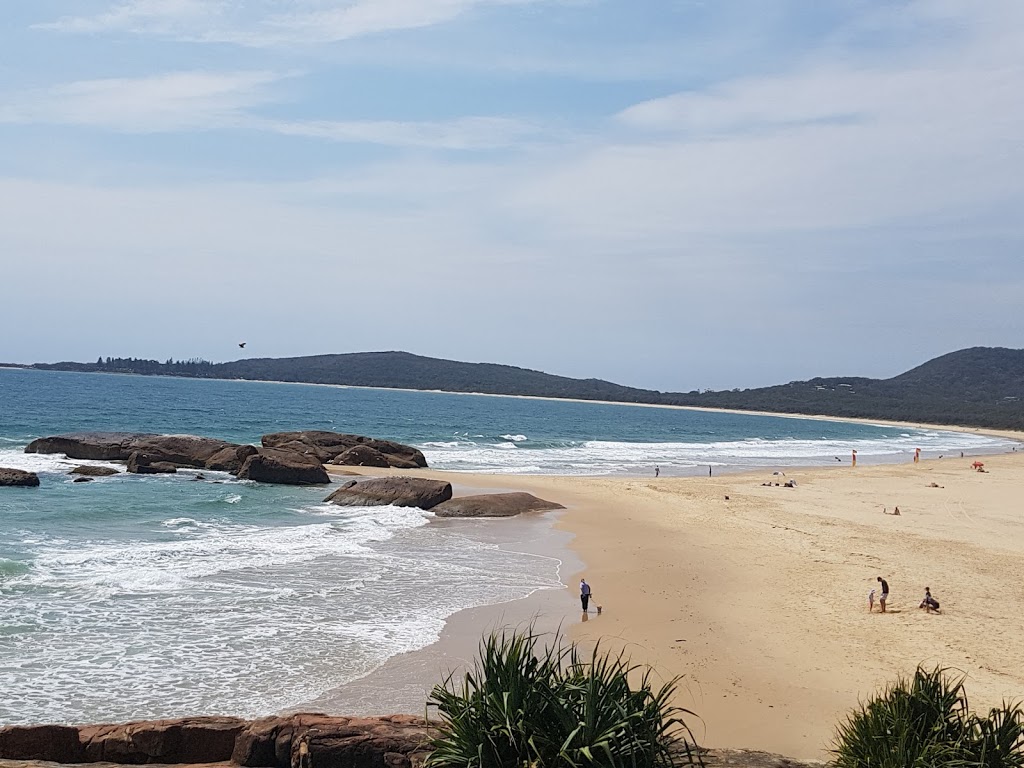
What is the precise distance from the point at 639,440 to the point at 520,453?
23.4 meters

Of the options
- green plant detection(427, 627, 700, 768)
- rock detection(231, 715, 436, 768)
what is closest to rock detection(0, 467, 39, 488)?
rock detection(231, 715, 436, 768)

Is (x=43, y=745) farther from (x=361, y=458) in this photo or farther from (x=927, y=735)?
(x=361, y=458)

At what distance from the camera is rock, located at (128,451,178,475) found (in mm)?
36438

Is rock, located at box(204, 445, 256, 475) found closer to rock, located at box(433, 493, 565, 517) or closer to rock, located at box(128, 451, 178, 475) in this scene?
rock, located at box(128, 451, 178, 475)

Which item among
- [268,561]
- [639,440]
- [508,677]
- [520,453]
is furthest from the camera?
[639,440]

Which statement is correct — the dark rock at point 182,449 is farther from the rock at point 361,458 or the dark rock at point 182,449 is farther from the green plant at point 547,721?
the green plant at point 547,721

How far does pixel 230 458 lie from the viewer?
128ft

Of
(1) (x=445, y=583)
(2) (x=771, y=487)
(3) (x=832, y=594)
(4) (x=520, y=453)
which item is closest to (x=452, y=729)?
(1) (x=445, y=583)

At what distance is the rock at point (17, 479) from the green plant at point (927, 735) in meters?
30.2

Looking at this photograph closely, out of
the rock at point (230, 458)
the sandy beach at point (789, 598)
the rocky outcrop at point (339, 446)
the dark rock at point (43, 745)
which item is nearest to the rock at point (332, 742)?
the dark rock at point (43, 745)

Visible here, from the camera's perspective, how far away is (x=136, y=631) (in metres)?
14.0

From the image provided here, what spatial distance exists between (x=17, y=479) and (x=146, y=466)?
6819 mm

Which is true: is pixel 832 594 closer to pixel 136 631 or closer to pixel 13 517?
pixel 136 631

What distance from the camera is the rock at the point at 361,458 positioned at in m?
42.8
